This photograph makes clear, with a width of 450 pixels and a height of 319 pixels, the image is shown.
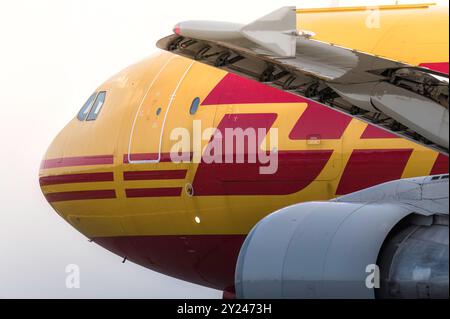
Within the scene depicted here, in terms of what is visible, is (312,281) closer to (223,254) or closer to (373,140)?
(373,140)

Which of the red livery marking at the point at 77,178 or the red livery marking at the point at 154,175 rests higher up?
the red livery marking at the point at 154,175

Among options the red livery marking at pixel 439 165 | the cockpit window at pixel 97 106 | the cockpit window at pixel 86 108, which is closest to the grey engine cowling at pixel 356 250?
the red livery marking at pixel 439 165

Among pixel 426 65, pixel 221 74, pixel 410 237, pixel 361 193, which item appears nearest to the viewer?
pixel 410 237

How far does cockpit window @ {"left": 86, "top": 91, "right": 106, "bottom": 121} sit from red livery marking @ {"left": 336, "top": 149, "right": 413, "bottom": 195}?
13.7ft

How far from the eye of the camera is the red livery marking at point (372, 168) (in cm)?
1087

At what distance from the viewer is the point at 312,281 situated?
25.7 feet

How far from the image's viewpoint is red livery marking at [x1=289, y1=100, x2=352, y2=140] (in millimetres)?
11266

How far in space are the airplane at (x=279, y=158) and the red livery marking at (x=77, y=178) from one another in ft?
0.08

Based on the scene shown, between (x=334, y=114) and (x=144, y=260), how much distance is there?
375 centimetres

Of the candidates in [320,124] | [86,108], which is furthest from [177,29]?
[86,108]

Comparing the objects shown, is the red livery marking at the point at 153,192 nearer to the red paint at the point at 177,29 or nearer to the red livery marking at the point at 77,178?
the red livery marking at the point at 77,178

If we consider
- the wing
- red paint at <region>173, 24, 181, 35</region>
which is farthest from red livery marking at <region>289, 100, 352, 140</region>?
red paint at <region>173, 24, 181, 35</region>

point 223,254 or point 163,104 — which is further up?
point 163,104
